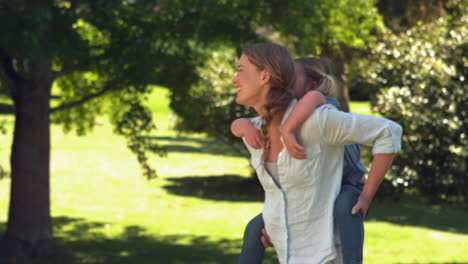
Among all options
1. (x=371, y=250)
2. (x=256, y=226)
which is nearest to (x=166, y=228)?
(x=371, y=250)

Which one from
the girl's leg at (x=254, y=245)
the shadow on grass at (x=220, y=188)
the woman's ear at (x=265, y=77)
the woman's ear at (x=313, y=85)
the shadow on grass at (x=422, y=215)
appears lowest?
the shadow on grass at (x=422, y=215)

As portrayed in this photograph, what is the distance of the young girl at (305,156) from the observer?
2834 mm

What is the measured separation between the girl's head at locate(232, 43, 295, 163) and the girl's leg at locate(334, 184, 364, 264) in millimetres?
380

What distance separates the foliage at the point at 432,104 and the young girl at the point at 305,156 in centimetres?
482

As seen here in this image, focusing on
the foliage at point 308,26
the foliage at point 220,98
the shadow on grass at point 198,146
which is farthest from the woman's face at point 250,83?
the shadow on grass at point 198,146

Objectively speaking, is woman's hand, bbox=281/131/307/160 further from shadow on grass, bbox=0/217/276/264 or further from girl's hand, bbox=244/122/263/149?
shadow on grass, bbox=0/217/276/264

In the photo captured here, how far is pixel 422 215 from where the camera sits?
16188mm

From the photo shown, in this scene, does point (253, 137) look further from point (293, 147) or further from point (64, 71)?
point (64, 71)

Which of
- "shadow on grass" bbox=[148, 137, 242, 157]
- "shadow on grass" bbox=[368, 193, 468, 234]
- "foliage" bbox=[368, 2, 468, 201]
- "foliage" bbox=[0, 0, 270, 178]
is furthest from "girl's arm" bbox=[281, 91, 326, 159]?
"shadow on grass" bbox=[148, 137, 242, 157]

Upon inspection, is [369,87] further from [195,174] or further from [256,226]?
[195,174]

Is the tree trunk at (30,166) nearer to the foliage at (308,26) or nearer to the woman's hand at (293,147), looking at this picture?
the foliage at (308,26)

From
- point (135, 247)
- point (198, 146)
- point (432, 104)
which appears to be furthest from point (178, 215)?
point (198, 146)

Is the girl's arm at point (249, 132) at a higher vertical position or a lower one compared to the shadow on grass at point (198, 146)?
higher

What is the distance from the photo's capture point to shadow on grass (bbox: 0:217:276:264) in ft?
35.4
